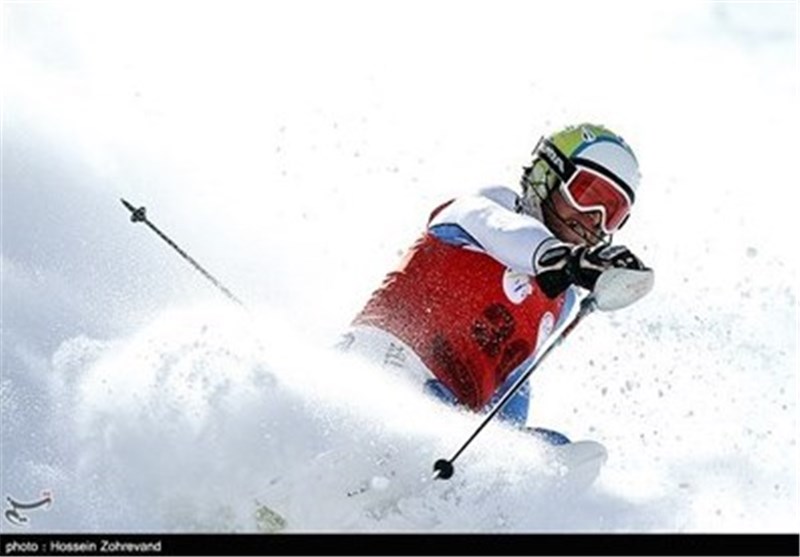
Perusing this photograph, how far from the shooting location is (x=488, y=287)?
396 inches

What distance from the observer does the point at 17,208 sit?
20.1 m

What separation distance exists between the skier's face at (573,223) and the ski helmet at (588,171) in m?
0.05

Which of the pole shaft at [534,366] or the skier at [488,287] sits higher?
the skier at [488,287]

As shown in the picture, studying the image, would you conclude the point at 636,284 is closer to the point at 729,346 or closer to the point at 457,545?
the point at 457,545

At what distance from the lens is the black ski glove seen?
9.04m

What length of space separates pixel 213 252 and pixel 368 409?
39.3 feet

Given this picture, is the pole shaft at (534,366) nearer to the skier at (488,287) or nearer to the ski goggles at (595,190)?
the skier at (488,287)

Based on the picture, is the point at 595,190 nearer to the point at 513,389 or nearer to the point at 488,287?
the point at 488,287

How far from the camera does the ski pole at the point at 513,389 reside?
8.80 metres

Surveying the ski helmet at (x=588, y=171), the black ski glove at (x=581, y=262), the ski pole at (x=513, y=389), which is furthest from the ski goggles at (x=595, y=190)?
the black ski glove at (x=581, y=262)

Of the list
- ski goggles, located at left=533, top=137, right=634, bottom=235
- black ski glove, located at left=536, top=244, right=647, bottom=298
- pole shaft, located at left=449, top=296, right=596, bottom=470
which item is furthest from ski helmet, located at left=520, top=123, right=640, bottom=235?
black ski glove, located at left=536, top=244, right=647, bottom=298

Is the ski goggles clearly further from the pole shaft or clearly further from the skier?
the pole shaft

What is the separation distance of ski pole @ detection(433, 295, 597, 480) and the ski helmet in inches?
47.3

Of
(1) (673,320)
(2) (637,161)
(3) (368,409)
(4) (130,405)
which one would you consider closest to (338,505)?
(3) (368,409)
